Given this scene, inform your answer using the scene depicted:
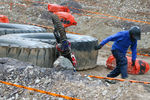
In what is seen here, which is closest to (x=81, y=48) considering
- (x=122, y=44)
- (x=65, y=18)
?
(x=122, y=44)

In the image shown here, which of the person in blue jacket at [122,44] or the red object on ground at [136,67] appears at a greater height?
the person in blue jacket at [122,44]

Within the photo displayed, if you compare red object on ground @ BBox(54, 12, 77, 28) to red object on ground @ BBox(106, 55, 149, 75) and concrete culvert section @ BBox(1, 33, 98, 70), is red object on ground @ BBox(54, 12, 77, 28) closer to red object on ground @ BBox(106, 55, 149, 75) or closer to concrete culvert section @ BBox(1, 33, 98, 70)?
concrete culvert section @ BBox(1, 33, 98, 70)

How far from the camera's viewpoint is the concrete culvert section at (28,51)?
5551 millimetres

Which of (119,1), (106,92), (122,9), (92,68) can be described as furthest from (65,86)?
(119,1)

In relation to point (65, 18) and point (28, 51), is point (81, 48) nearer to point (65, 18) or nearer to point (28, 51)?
point (28, 51)

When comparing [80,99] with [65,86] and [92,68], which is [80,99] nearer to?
[65,86]

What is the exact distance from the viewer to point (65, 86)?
421 cm

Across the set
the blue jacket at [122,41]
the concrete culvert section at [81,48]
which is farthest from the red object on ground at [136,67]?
the blue jacket at [122,41]

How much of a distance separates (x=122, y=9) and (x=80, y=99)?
12.5 meters

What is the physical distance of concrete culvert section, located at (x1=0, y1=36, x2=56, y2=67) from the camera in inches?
219

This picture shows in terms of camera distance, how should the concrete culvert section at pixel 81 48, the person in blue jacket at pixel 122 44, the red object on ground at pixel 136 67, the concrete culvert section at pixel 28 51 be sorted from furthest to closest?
the red object on ground at pixel 136 67
the concrete culvert section at pixel 81 48
the concrete culvert section at pixel 28 51
the person in blue jacket at pixel 122 44

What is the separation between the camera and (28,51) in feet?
18.2

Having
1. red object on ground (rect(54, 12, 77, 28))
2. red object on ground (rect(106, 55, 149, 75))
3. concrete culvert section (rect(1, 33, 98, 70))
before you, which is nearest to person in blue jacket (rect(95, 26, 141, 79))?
concrete culvert section (rect(1, 33, 98, 70))

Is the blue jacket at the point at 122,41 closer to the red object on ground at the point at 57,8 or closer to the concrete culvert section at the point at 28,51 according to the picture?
the concrete culvert section at the point at 28,51
